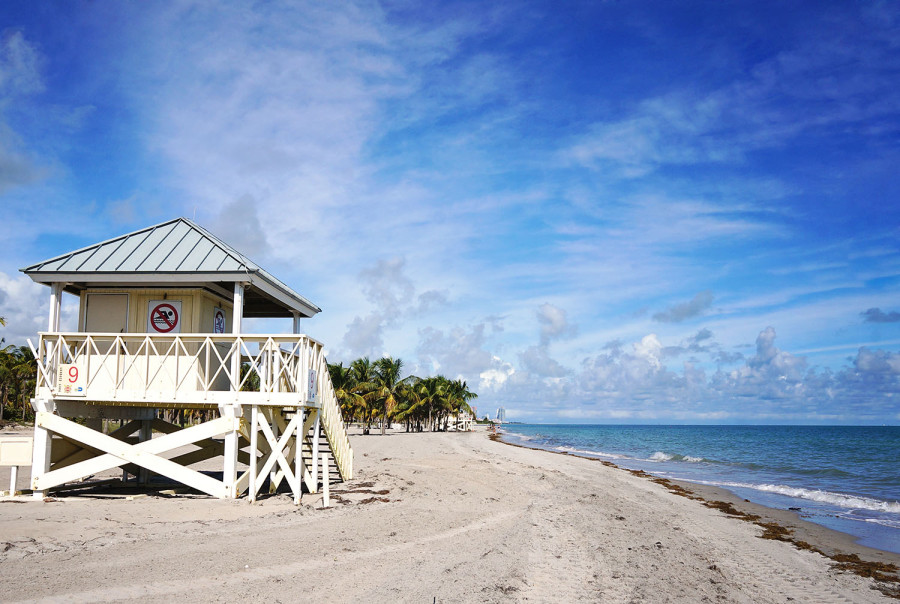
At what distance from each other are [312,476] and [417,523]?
12.2 ft

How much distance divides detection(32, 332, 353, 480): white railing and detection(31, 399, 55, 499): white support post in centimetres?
21

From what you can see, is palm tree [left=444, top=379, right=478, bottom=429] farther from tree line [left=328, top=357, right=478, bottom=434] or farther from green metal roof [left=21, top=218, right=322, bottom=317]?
green metal roof [left=21, top=218, right=322, bottom=317]

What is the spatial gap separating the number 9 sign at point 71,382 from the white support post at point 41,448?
0.45 meters

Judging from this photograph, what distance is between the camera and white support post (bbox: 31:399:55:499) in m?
13.2

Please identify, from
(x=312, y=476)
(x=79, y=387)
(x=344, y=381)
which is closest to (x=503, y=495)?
(x=312, y=476)

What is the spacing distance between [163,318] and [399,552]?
8.15 metres

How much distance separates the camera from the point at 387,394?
A: 54656mm

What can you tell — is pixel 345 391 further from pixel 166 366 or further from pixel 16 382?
pixel 166 366

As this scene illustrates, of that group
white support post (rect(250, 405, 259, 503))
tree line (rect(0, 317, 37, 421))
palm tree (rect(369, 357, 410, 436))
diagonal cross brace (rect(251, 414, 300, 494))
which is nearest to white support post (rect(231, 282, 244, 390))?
white support post (rect(250, 405, 259, 503))

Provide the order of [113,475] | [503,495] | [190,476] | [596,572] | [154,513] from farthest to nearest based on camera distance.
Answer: [113,475] < [503,495] < [190,476] < [154,513] < [596,572]

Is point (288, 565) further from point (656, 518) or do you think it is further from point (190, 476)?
point (656, 518)

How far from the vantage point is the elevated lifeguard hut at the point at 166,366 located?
506 inches

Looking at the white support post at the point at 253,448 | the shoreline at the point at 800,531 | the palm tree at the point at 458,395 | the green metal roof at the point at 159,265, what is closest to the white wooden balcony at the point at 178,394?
the white support post at the point at 253,448

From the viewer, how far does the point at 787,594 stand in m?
8.77
